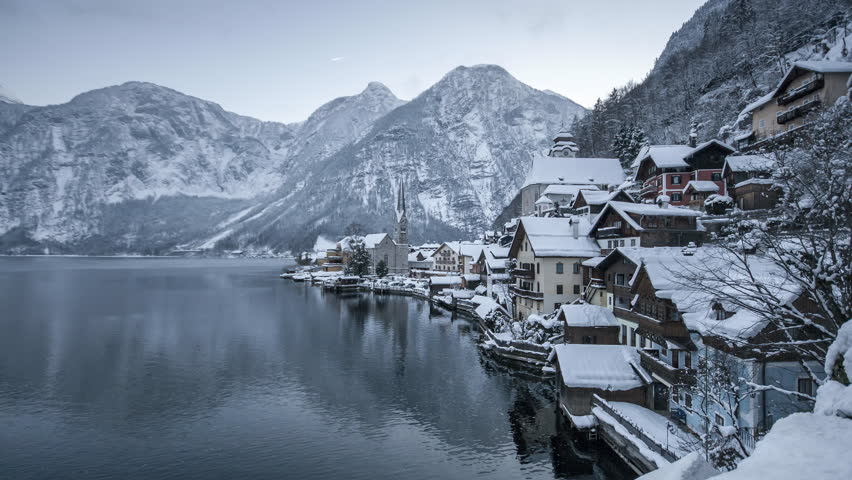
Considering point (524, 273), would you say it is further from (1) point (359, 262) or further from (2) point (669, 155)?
(1) point (359, 262)

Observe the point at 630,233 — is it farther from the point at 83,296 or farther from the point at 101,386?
the point at 83,296

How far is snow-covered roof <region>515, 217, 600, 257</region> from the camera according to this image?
48062mm

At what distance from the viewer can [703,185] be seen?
53.5 meters

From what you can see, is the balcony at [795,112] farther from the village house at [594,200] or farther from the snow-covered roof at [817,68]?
the village house at [594,200]

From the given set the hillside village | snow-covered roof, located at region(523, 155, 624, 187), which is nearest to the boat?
the hillside village

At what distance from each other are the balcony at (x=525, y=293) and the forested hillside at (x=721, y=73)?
31.6 meters

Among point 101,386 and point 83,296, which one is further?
point 83,296

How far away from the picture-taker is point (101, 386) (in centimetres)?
3866

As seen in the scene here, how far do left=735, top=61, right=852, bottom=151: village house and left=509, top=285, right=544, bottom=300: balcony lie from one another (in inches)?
1038

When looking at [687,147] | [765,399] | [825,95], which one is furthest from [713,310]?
[687,147]

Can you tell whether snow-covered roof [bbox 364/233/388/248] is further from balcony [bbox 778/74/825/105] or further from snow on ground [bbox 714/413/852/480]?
snow on ground [bbox 714/413/852/480]

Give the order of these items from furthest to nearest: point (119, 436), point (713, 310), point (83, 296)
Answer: point (83, 296) < point (119, 436) < point (713, 310)

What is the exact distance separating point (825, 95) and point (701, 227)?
59.8 ft

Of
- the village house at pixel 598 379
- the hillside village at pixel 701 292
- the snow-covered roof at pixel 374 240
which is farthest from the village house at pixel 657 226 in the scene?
the snow-covered roof at pixel 374 240
